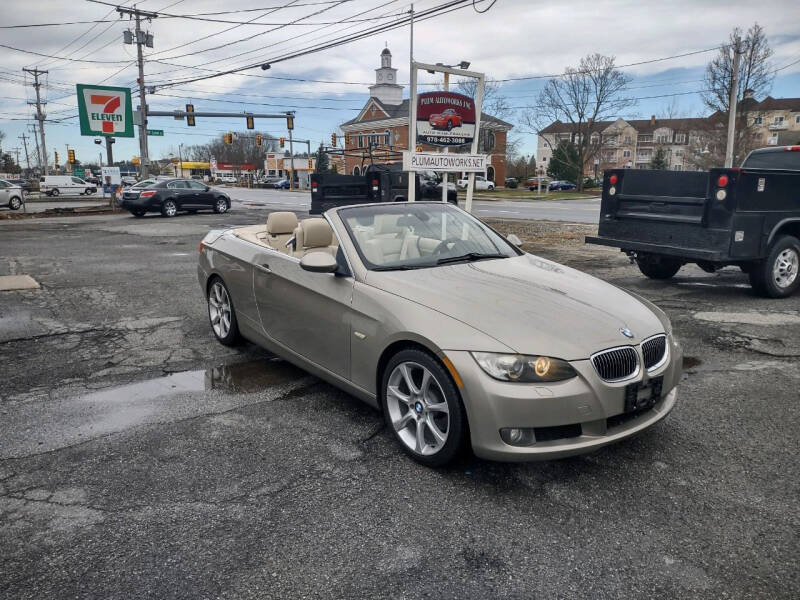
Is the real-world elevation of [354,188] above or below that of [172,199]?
above

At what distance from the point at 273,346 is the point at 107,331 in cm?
273

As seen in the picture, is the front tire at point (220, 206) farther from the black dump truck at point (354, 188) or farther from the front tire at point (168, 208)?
the black dump truck at point (354, 188)

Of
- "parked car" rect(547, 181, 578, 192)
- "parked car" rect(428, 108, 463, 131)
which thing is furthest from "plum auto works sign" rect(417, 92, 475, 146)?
"parked car" rect(547, 181, 578, 192)

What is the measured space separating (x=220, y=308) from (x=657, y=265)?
650 centimetres

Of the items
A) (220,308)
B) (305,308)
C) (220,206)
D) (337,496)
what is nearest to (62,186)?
(220,206)

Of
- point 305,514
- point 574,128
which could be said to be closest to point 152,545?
point 305,514

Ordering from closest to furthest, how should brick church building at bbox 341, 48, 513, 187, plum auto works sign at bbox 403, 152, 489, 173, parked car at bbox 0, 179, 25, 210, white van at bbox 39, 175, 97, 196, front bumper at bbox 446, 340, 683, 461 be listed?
front bumper at bbox 446, 340, 683, 461 → plum auto works sign at bbox 403, 152, 489, 173 → parked car at bbox 0, 179, 25, 210 → white van at bbox 39, 175, 97, 196 → brick church building at bbox 341, 48, 513, 187

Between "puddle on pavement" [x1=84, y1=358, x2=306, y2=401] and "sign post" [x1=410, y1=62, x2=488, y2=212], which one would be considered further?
"sign post" [x1=410, y1=62, x2=488, y2=212]

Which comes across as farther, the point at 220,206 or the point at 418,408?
the point at 220,206

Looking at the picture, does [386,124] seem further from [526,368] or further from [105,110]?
[526,368]

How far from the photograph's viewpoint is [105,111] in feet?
107

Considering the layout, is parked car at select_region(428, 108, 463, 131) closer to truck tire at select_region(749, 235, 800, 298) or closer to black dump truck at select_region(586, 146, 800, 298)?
black dump truck at select_region(586, 146, 800, 298)

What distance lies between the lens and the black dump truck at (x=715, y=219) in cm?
716

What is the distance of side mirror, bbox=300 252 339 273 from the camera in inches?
158
